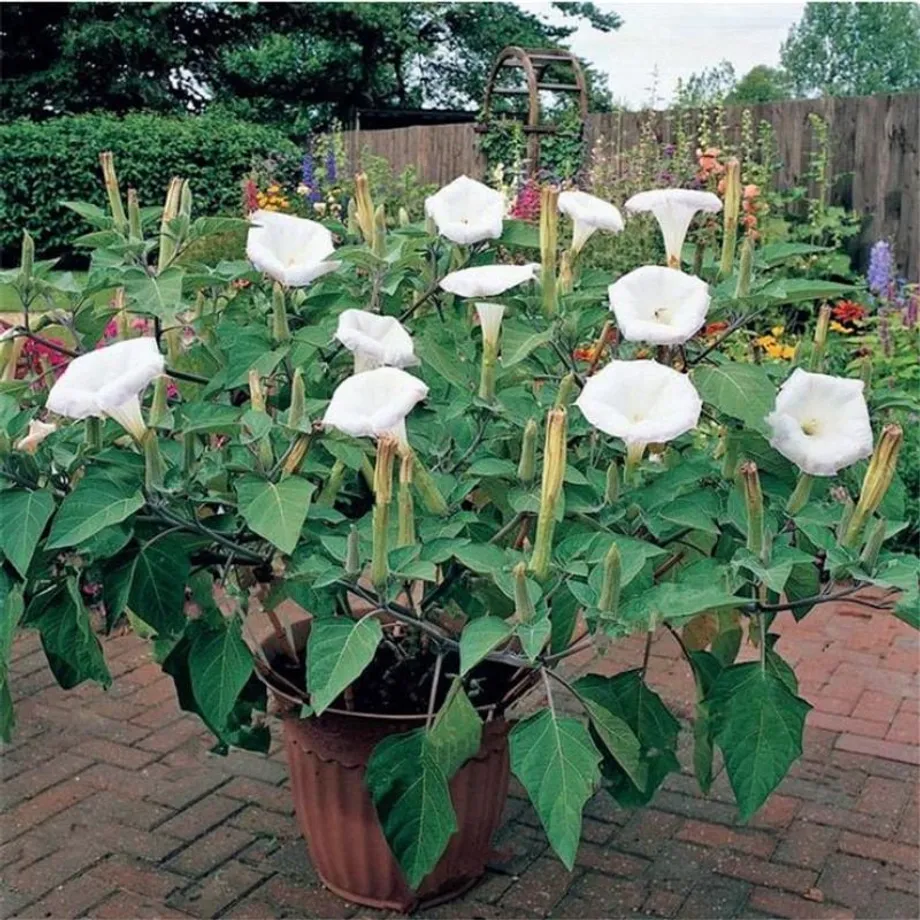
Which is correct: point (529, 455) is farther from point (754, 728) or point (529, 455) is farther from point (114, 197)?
point (114, 197)

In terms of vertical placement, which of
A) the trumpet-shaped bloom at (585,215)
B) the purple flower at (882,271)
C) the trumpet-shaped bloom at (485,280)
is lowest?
the purple flower at (882,271)

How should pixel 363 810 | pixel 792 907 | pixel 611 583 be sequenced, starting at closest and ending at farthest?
1. pixel 611 583
2. pixel 363 810
3. pixel 792 907

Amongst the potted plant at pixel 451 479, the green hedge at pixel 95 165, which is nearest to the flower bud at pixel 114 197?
the potted plant at pixel 451 479

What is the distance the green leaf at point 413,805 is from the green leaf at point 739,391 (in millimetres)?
727

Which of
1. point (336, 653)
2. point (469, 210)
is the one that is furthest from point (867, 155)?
point (336, 653)

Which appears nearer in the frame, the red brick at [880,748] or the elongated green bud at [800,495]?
the elongated green bud at [800,495]

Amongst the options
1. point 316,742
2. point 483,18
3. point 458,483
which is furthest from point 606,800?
point 483,18

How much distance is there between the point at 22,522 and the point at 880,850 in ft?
7.04

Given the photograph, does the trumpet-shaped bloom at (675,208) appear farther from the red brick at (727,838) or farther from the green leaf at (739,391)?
the red brick at (727,838)

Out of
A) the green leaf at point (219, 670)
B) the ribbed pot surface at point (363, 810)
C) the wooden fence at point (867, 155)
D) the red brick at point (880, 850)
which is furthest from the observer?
the wooden fence at point (867, 155)

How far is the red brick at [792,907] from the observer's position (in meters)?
2.70

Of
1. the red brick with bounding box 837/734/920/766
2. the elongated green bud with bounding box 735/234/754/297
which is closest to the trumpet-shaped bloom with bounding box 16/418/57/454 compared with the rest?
the elongated green bud with bounding box 735/234/754/297

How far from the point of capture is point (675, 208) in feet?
6.89

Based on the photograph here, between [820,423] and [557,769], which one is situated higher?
[820,423]
